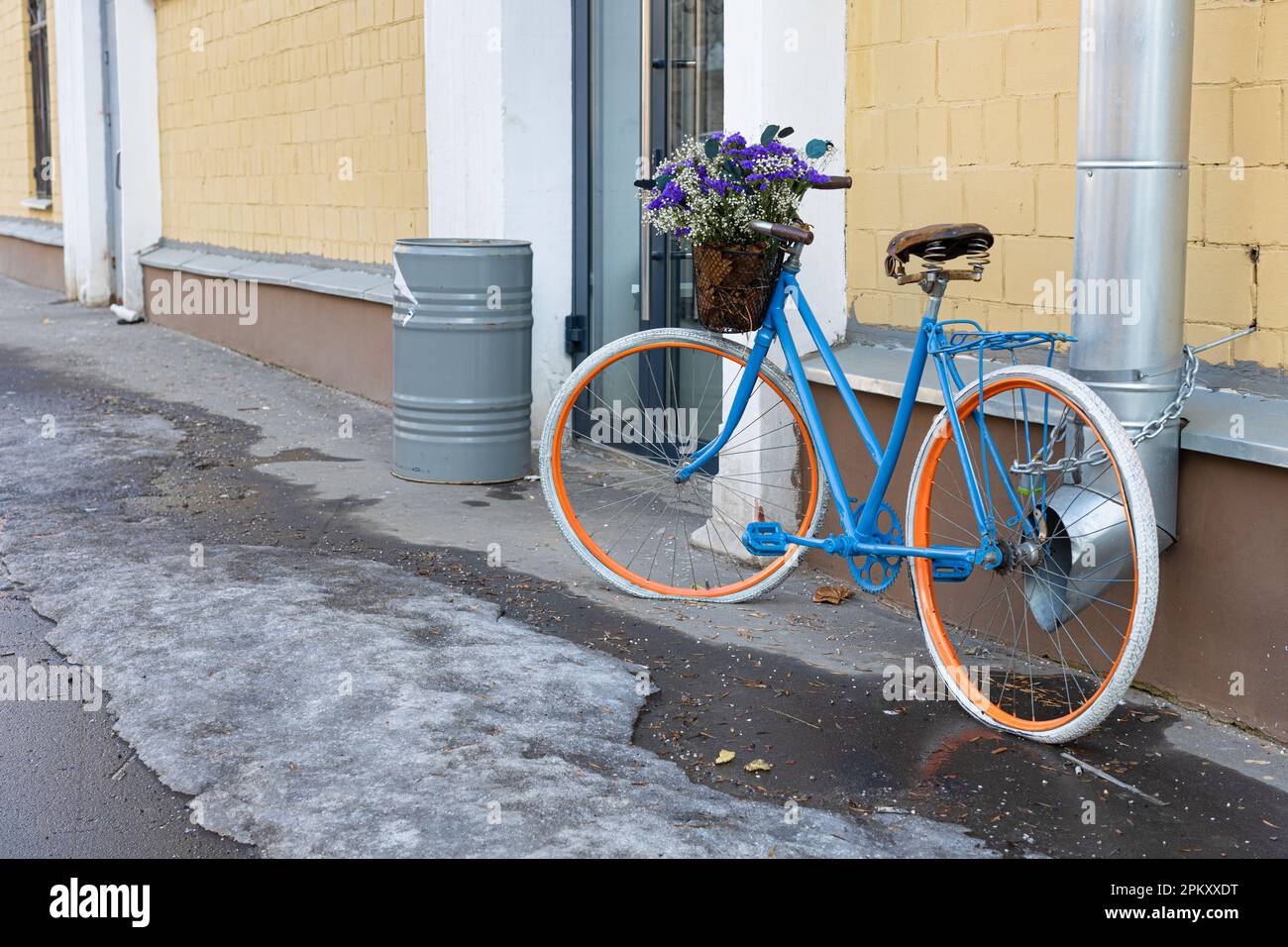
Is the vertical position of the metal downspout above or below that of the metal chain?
above

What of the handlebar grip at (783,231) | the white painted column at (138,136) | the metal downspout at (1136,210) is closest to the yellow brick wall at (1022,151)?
the metal downspout at (1136,210)

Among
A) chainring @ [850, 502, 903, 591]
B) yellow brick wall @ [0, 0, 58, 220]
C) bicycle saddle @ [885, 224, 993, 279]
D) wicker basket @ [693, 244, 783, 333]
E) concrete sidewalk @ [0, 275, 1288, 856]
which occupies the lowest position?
concrete sidewalk @ [0, 275, 1288, 856]

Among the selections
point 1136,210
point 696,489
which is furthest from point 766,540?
point 1136,210

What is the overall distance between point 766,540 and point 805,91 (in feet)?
5.34

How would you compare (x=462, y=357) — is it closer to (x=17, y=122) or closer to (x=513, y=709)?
(x=513, y=709)

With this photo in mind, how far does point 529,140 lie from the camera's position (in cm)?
748

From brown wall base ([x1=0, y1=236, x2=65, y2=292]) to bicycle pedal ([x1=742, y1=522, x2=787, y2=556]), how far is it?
536 inches

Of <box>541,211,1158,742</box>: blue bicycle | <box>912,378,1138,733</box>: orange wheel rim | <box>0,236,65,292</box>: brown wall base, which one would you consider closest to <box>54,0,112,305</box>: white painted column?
<box>0,236,65,292</box>: brown wall base

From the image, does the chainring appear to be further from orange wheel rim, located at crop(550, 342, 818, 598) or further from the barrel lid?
the barrel lid

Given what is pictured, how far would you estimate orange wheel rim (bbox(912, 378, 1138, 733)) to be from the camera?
3514mm
